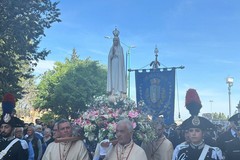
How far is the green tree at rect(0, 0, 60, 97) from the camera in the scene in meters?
16.4

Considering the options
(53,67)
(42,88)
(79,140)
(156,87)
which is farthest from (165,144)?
(53,67)

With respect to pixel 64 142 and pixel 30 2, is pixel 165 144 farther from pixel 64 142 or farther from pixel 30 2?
pixel 30 2

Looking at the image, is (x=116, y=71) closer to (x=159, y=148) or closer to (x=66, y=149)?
(x=159, y=148)

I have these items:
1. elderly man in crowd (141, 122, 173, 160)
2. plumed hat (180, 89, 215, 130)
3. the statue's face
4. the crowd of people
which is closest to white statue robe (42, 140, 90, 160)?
the crowd of people

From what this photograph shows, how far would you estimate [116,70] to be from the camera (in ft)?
32.9

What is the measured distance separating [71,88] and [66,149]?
39140mm

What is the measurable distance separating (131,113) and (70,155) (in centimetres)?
142

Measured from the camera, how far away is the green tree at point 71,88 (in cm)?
4488

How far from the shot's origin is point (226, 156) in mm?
7270

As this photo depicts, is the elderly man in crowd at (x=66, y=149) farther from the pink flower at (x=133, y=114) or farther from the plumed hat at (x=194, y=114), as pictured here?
the plumed hat at (x=194, y=114)

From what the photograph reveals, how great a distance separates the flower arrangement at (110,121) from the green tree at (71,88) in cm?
3537

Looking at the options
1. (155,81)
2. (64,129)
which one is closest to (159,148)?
(64,129)

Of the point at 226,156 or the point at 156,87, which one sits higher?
the point at 156,87

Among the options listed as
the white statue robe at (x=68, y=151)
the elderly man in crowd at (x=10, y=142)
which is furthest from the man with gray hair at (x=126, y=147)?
the elderly man in crowd at (x=10, y=142)
